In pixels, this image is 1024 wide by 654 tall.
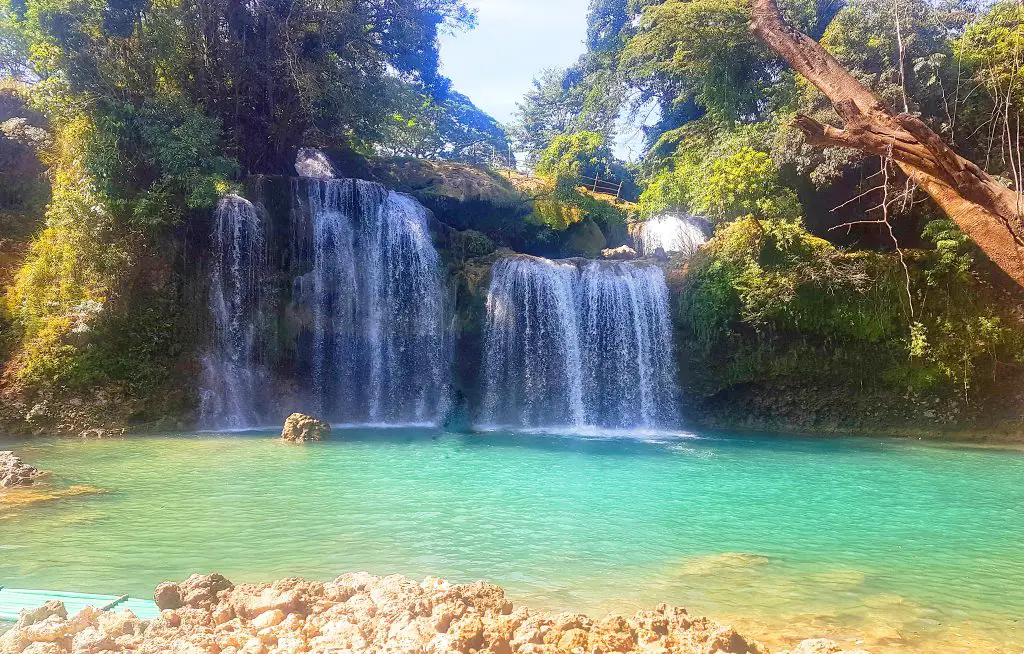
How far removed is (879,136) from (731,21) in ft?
64.2

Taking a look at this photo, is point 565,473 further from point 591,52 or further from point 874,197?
point 591,52

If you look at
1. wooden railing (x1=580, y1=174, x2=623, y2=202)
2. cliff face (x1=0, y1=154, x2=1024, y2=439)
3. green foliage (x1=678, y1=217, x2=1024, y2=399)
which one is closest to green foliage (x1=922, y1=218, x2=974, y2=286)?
green foliage (x1=678, y1=217, x2=1024, y2=399)

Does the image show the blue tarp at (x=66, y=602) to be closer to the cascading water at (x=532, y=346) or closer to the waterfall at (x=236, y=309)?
the waterfall at (x=236, y=309)

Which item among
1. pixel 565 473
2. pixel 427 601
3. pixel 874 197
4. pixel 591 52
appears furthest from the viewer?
pixel 591 52

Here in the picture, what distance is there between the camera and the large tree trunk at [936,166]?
3375mm

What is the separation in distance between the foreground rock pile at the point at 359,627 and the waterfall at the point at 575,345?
12.3 metres

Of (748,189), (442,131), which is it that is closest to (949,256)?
(748,189)

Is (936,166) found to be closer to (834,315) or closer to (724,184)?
(834,315)

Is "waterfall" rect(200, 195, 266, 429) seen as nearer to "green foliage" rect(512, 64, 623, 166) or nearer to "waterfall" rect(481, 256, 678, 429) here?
"waterfall" rect(481, 256, 678, 429)

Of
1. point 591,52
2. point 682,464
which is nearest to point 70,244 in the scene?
point 682,464

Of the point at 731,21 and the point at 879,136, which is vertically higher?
the point at 731,21

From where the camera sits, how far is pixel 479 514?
6902 mm

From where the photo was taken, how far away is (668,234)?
19.8 m

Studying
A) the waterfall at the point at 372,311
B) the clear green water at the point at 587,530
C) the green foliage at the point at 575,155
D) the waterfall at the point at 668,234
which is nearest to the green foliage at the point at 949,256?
the clear green water at the point at 587,530
